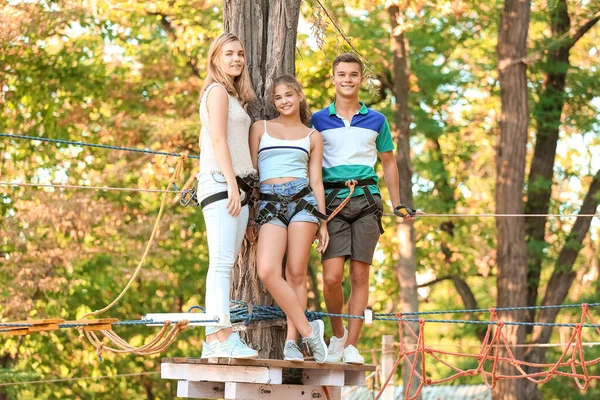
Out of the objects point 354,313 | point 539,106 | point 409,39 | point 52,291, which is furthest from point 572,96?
point 354,313

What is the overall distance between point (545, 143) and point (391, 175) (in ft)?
29.6

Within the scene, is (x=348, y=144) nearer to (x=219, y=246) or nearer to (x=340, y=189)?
(x=340, y=189)

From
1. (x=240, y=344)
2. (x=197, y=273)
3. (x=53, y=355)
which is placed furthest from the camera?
(x=197, y=273)

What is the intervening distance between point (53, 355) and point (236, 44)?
953 centimetres

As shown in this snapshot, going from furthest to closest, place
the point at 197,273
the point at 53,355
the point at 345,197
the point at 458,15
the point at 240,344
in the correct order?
the point at 197,273, the point at 53,355, the point at 458,15, the point at 345,197, the point at 240,344

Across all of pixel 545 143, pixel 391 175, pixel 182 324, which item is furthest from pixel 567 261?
pixel 182 324

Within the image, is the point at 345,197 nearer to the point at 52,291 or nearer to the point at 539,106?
the point at 52,291

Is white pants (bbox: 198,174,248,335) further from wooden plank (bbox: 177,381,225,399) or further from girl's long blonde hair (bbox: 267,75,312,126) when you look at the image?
girl's long blonde hair (bbox: 267,75,312,126)

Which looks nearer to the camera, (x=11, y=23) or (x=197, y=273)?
(x=11, y=23)

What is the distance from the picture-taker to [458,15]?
12.3 meters

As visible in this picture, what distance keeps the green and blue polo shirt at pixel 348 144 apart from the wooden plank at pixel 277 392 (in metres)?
0.91

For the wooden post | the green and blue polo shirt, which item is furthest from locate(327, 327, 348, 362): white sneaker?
the wooden post

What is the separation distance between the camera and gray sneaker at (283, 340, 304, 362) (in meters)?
4.45

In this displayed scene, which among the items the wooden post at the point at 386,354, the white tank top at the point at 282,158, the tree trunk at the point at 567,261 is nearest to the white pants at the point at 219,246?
the white tank top at the point at 282,158
